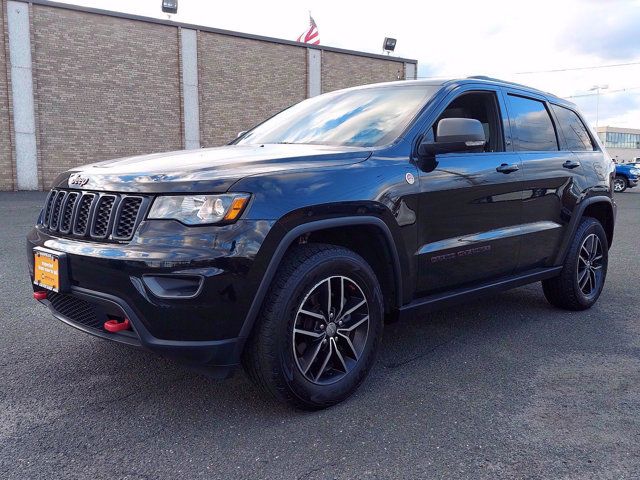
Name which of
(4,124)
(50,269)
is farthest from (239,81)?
(50,269)

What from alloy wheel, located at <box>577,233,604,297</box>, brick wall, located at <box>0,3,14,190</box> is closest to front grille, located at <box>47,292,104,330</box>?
alloy wheel, located at <box>577,233,604,297</box>

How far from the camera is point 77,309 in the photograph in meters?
2.90

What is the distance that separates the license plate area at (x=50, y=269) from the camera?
278cm

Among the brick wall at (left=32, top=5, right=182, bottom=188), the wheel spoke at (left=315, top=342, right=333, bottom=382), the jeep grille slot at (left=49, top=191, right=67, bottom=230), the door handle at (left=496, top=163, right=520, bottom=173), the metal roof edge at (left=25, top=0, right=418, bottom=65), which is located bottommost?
the wheel spoke at (left=315, top=342, right=333, bottom=382)

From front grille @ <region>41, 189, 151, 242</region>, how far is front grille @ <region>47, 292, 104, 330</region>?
0.32 meters

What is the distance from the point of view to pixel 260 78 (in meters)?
24.1

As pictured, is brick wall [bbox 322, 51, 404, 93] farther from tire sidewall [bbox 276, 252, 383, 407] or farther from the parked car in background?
tire sidewall [bbox 276, 252, 383, 407]

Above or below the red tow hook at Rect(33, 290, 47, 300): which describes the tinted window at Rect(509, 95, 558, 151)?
above

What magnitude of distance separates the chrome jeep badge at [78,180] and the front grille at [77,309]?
22.7 inches

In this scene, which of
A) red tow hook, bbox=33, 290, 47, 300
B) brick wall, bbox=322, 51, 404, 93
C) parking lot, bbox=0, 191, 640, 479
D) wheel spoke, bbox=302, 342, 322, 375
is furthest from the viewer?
brick wall, bbox=322, 51, 404, 93

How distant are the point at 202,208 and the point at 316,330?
34.0 inches

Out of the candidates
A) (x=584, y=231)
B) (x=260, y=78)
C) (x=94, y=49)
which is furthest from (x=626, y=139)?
(x=584, y=231)

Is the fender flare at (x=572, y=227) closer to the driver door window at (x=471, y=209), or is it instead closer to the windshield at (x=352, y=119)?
the driver door window at (x=471, y=209)

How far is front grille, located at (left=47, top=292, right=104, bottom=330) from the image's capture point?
278 cm
